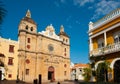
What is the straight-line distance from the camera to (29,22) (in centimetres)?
4288

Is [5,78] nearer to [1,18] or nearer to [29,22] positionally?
[29,22]

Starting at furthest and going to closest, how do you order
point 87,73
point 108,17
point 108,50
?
point 87,73 → point 108,17 → point 108,50

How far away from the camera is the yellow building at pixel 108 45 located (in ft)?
54.1

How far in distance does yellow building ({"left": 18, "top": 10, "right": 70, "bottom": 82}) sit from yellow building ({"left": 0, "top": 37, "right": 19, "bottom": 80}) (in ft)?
3.76

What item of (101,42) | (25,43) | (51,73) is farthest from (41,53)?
(101,42)

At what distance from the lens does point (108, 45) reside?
16.9 m

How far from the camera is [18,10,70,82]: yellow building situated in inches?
1566

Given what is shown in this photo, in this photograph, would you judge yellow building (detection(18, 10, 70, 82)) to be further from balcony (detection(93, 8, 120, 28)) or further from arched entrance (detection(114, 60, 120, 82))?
arched entrance (detection(114, 60, 120, 82))

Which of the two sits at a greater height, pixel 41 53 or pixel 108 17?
pixel 108 17

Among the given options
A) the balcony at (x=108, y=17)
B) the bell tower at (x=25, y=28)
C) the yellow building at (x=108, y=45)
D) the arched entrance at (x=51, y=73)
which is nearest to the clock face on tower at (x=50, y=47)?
the arched entrance at (x=51, y=73)

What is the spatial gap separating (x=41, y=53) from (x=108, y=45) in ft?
90.8

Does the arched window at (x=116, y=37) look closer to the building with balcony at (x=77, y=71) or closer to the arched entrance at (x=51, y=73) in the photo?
the arched entrance at (x=51, y=73)

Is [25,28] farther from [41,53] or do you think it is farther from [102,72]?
[102,72]

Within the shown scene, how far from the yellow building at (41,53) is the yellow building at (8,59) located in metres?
1.15
